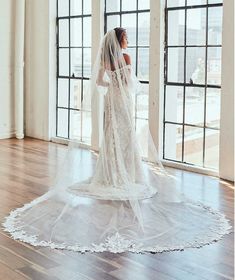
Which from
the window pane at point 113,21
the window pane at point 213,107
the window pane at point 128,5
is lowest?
the window pane at point 213,107

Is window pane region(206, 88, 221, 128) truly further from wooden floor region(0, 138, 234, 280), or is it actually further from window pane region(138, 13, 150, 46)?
wooden floor region(0, 138, 234, 280)

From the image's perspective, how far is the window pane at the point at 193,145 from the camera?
6645 millimetres

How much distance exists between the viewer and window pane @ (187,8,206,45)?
6.47m

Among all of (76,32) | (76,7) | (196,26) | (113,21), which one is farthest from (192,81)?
(76,7)

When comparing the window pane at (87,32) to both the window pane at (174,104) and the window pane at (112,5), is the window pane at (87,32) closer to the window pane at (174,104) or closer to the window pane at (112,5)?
the window pane at (112,5)

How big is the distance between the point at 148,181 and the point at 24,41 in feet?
14.5

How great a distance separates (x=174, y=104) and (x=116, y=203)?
2313mm

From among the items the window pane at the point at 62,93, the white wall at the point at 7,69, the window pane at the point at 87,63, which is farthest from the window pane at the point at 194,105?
the white wall at the point at 7,69

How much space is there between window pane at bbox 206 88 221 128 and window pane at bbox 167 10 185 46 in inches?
30.7

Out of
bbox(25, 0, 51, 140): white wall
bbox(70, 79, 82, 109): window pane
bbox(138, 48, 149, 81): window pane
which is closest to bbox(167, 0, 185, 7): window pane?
bbox(138, 48, 149, 81): window pane

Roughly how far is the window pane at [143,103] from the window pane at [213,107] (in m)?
1.02

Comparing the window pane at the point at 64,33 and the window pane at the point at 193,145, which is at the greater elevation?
the window pane at the point at 64,33

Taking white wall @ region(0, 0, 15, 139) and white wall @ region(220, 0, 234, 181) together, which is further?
white wall @ region(0, 0, 15, 139)

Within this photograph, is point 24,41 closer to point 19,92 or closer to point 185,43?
point 19,92
